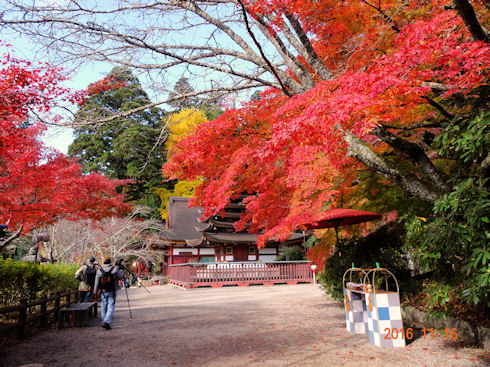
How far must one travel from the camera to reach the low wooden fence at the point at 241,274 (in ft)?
58.2

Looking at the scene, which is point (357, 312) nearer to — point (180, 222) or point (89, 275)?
point (89, 275)

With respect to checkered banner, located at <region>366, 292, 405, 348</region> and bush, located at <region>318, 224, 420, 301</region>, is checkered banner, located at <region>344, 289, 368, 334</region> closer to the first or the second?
checkered banner, located at <region>366, 292, 405, 348</region>

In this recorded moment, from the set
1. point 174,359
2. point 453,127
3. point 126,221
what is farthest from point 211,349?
point 126,221

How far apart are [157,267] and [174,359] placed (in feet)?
75.6

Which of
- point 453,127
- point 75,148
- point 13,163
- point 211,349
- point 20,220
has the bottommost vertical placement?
point 211,349

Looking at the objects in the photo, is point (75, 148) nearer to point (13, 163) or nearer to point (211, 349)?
point (13, 163)

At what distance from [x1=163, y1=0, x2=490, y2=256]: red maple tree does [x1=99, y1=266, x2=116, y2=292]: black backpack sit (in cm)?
252

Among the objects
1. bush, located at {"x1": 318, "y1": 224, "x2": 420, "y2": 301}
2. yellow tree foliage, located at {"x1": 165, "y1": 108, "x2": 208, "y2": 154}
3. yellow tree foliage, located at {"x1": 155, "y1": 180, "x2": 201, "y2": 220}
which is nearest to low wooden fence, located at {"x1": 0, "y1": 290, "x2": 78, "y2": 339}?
yellow tree foliage, located at {"x1": 165, "y1": 108, "x2": 208, "y2": 154}

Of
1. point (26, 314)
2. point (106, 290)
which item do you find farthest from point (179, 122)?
point (26, 314)

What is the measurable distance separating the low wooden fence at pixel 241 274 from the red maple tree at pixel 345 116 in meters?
9.42

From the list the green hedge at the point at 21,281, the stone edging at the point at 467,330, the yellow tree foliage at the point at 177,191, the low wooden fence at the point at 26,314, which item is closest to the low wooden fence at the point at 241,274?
the green hedge at the point at 21,281

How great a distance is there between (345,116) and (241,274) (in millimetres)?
15872

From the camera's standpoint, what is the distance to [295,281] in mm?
19062

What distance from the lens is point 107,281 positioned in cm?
646
